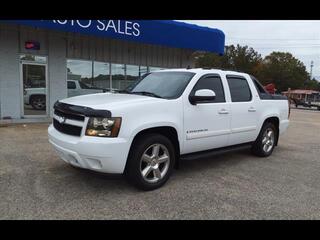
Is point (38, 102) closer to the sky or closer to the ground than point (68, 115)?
closer to the ground

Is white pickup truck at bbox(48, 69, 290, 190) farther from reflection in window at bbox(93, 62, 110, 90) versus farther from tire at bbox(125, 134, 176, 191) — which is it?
reflection in window at bbox(93, 62, 110, 90)

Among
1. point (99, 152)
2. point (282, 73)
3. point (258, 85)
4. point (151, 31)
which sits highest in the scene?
point (282, 73)

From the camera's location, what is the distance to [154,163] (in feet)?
15.1

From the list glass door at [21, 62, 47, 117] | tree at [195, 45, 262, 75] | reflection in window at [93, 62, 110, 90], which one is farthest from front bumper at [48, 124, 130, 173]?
tree at [195, 45, 262, 75]

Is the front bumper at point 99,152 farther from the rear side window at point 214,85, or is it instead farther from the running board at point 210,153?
the rear side window at point 214,85

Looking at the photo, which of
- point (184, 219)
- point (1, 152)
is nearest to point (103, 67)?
point (1, 152)

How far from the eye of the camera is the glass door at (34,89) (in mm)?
11641

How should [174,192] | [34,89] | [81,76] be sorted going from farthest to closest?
[81,76] → [34,89] → [174,192]

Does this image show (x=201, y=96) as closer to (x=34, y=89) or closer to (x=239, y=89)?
(x=239, y=89)

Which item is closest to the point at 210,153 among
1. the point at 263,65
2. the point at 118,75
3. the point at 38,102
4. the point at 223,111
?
the point at 223,111

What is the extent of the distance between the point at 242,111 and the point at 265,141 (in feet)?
4.50

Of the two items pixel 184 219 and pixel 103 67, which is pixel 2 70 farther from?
pixel 184 219

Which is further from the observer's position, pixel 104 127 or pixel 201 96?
pixel 201 96

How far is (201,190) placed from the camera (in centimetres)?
466
